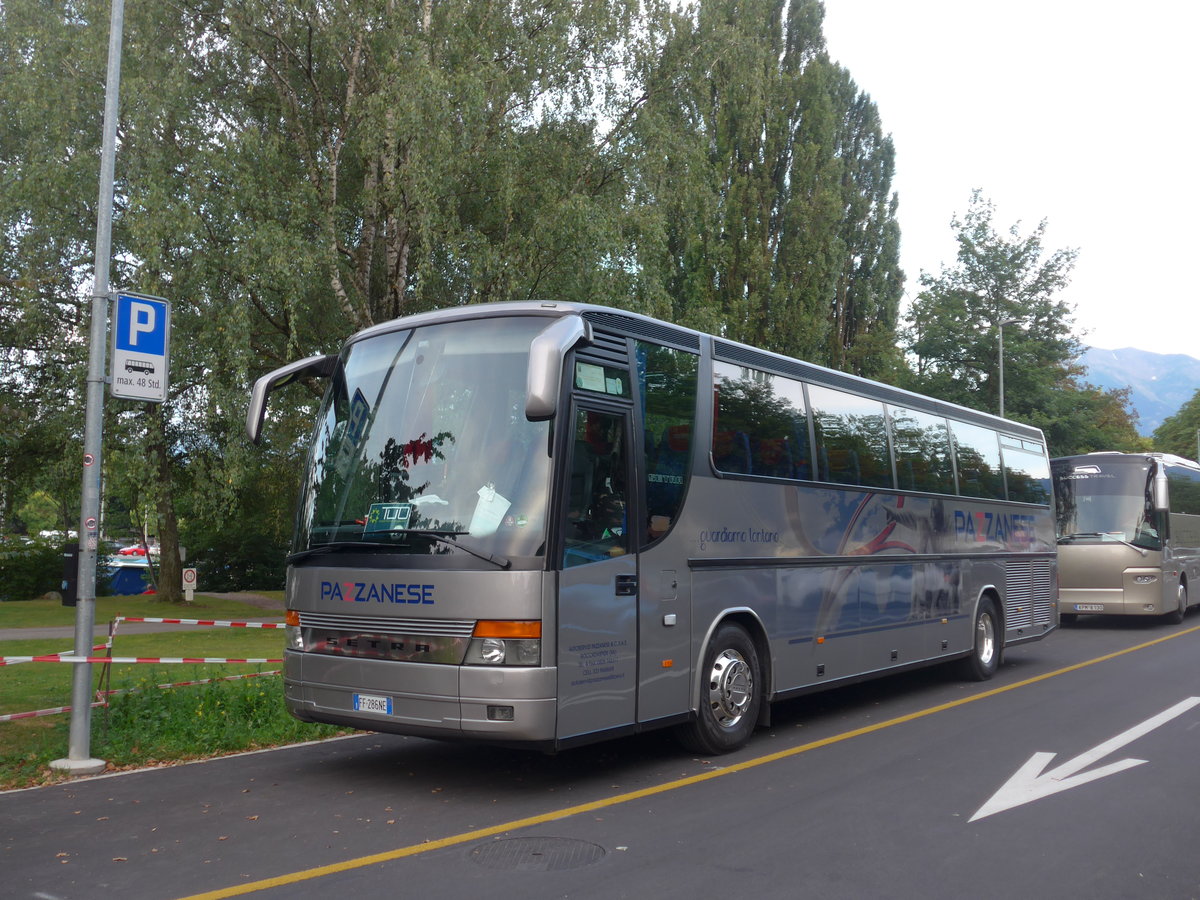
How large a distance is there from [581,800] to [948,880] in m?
2.62

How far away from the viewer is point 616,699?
7.62m

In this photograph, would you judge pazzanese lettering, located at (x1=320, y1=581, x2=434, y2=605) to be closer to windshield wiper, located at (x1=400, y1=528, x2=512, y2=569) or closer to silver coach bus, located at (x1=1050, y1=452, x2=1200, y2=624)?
windshield wiper, located at (x1=400, y1=528, x2=512, y2=569)

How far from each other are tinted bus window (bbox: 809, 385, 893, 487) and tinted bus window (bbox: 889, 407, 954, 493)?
37cm

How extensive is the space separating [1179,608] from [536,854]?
809 inches

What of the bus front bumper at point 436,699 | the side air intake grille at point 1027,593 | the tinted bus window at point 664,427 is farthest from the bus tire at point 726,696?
the side air intake grille at point 1027,593

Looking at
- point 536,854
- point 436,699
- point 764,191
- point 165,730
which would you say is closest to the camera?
point 536,854

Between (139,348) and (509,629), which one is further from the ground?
(139,348)

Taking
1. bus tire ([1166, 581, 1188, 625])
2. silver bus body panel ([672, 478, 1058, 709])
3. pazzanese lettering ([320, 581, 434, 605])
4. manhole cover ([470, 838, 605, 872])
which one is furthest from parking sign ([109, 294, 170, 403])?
bus tire ([1166, 581, 1188, 625])

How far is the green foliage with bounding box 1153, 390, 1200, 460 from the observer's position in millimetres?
80100

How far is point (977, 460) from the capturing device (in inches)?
572

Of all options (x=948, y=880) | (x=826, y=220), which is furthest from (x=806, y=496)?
(x=826, y=220)

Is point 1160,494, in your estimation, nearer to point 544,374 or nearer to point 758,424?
point 758,424

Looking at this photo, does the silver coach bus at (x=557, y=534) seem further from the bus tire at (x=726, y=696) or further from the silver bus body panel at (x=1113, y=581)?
the silver bus body panel at (x=1113, y=581)

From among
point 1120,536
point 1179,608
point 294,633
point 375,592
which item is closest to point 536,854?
point 375,592
